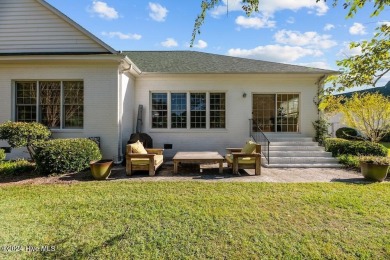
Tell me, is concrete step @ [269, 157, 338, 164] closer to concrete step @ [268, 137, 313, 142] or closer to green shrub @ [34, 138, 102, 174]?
concrete step @ [268, 137, 313, 142]

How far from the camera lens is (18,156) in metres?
8.98

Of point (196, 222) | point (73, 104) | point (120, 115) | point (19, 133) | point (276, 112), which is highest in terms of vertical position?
point (73, 104)

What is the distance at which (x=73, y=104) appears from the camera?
8.98 metres

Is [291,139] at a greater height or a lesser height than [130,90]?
lesser

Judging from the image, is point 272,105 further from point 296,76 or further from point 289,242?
point 289,242

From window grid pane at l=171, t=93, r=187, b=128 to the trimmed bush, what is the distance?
653cm

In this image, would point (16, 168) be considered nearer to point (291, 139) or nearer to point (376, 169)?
point (291, 139)

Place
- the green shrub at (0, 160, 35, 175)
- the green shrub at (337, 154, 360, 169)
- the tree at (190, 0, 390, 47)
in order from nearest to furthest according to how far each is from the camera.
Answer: the tree at (190, 0, 390, 47)
the green shrub at (0, 160, 35, 175)
the green shrub at (337, 154, 360, 169)

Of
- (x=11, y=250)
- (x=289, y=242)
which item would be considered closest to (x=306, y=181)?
(x=289, y=242)

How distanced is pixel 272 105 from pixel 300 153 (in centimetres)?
285

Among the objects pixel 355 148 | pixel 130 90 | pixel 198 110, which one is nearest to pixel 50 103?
pixel 130 90

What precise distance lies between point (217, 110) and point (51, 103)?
282 inches

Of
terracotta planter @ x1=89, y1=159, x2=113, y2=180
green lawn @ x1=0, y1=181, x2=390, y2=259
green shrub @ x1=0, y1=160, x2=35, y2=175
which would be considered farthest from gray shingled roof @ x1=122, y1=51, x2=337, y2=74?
green lawn @ x1=0, y1=181, x2=390, y2=259

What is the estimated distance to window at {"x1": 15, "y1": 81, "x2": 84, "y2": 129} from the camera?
9000mm
